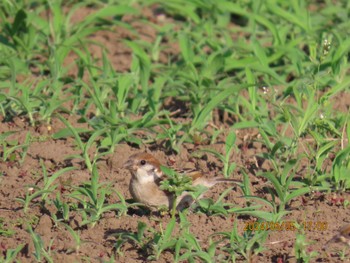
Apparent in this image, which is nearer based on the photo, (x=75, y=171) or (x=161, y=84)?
(x=75, y=171)

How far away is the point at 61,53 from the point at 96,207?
109 inches

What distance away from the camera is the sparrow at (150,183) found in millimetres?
7738

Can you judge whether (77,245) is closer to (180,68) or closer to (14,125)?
(14,125)

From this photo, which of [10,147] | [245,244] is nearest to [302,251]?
[245,244]

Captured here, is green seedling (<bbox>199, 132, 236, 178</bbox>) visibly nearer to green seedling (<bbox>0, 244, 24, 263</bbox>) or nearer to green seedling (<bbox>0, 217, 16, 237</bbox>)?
green seedling (<bbox>0, 217, 16, 237</bbox>)

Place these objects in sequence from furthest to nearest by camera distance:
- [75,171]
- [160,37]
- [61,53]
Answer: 1. [160,37]
2. [61,53]
3. [75,171]

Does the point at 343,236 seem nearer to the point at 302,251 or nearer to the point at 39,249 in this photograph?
the point at 302,251

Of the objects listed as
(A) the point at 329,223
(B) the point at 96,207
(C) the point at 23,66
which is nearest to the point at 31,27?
(C) the point at 23,66

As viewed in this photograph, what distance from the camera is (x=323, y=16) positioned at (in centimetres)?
1137
